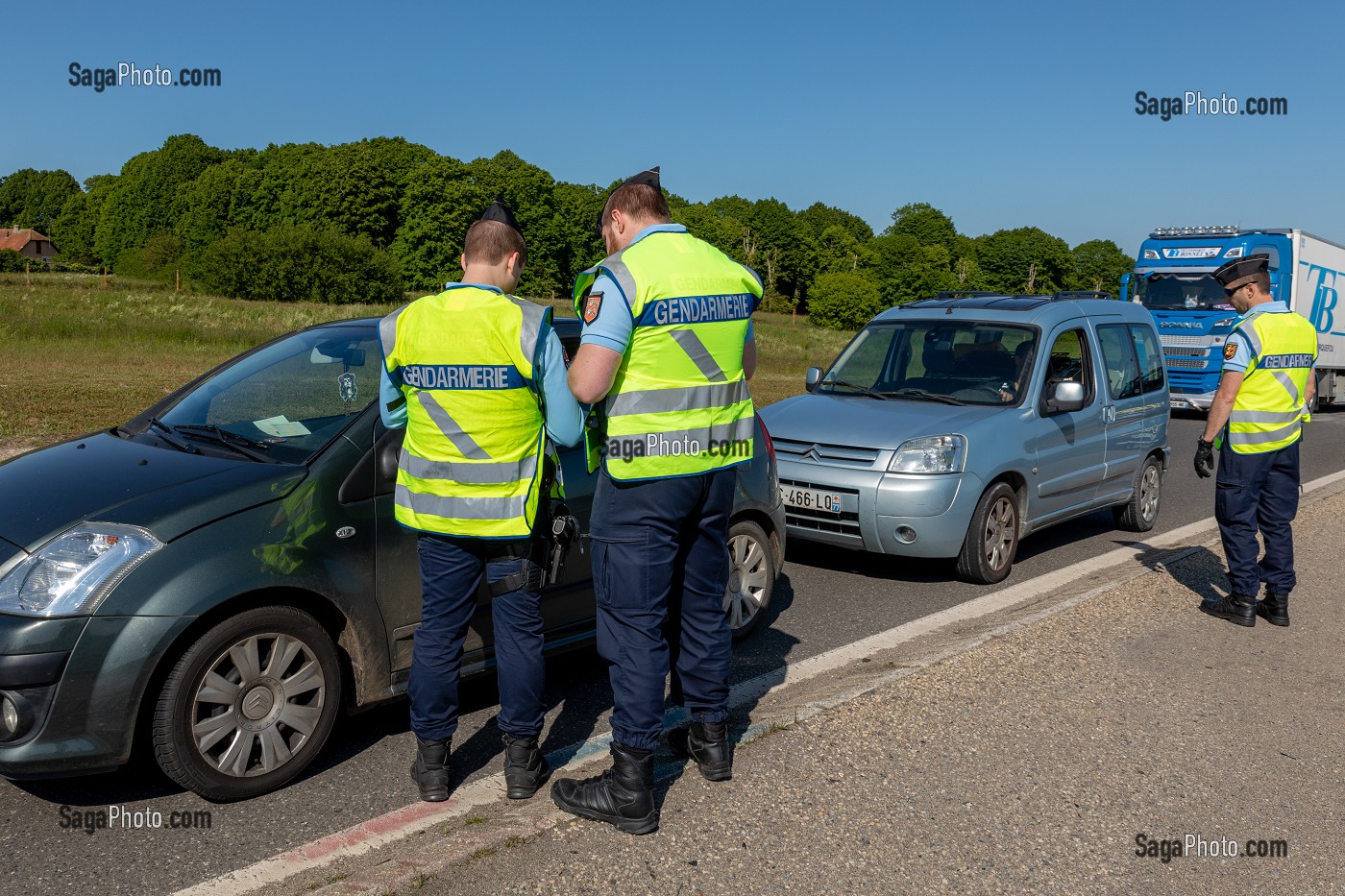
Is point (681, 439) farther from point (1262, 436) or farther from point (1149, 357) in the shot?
point (1149, 357)

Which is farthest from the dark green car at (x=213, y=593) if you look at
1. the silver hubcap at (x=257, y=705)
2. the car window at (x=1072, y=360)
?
the car window at (x=1072, y=360)

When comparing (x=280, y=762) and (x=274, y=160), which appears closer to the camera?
(x=280, y=762)

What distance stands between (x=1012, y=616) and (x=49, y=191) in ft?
511

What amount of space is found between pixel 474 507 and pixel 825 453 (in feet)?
12.8

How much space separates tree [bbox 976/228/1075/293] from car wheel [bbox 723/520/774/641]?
133318 millimetres

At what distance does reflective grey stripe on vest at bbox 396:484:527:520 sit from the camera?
363 cm

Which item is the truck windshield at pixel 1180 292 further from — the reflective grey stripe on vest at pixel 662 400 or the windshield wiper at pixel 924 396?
the reflective grey stripe on vest at pixel 662 400

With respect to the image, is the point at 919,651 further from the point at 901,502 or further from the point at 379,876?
the point at 379,876

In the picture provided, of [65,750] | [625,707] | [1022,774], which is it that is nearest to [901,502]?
[1022,774]

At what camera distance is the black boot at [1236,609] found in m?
6.16

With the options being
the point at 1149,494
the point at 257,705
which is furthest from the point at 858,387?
the point at 257,705

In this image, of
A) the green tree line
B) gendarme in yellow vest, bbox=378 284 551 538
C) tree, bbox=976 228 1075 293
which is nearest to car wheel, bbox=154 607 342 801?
gendarme in yellow vest, bbox=378 284 551 538

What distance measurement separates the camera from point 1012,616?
616 cm

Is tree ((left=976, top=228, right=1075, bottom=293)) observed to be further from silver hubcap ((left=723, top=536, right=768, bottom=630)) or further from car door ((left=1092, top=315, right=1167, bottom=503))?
silver hubcap ((left=723, top=536, right=768, bottom=630))
